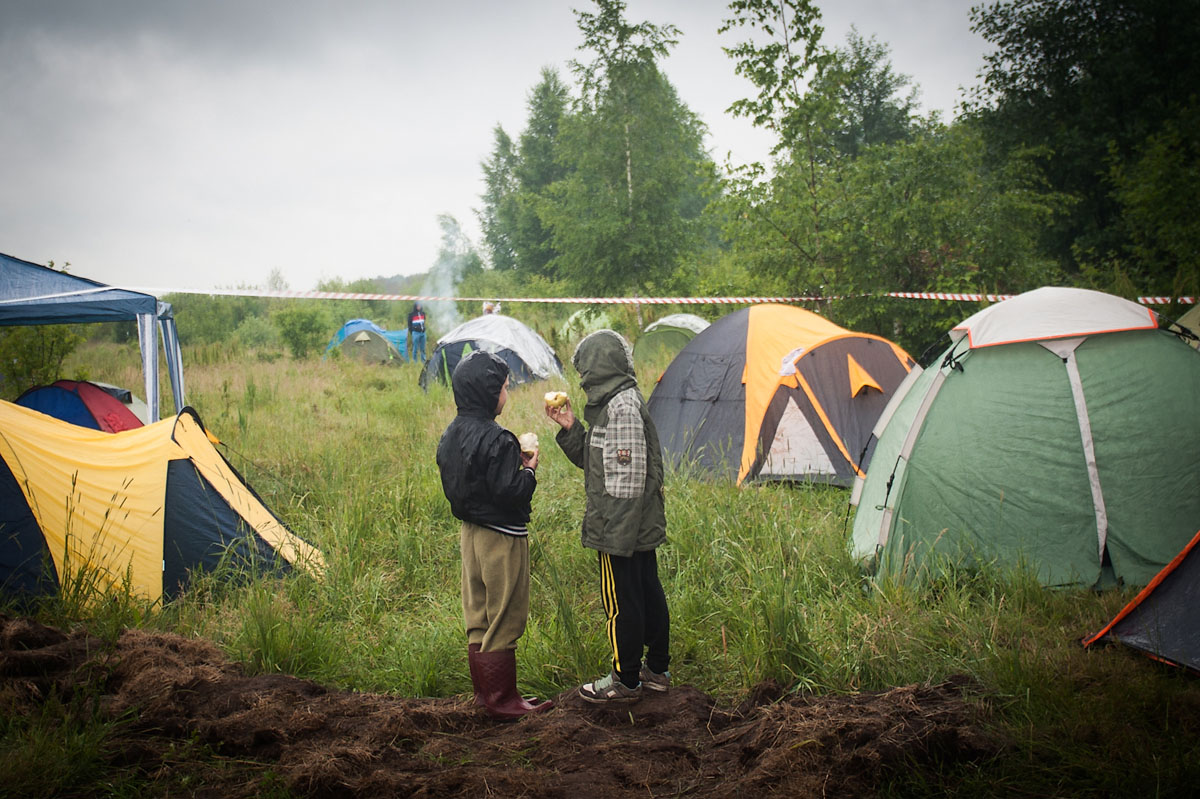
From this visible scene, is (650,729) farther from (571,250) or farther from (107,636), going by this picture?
(571,250)

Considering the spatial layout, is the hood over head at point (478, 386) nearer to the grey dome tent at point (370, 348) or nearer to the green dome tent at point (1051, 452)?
the green dome tent at point (1051, 452)

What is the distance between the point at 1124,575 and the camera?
4.07 metres

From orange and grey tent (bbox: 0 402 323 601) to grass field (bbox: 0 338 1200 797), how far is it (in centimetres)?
26

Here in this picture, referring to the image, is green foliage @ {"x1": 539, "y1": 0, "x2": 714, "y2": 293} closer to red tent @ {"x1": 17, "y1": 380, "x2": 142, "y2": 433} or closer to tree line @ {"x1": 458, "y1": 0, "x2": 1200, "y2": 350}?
tree line @ {"x1": 458, "y1": 0, "x2": 1200, "y2": 350}

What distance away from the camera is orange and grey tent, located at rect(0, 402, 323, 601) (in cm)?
416

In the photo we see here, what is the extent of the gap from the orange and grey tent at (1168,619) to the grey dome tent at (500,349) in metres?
10.2

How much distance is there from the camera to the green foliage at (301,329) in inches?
714

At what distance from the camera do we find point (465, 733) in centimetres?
295

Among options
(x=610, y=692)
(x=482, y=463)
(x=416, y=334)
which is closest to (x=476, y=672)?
(x=610, y=692)

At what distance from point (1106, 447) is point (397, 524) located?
4.47 meters

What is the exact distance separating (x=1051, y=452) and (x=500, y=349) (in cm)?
1012

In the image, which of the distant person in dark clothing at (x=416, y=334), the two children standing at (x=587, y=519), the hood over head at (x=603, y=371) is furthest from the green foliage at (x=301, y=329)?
the hood over head at (x=603, y=371)

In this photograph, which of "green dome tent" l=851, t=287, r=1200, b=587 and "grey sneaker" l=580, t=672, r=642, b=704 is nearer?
"grey sneaker" l=580, t=672, r=642, b=704

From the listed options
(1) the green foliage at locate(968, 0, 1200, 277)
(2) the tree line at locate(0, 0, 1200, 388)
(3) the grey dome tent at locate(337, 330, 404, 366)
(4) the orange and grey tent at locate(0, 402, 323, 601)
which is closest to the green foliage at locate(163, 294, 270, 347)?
(2) the tree line at locate(0, 0, 1200, 388)
